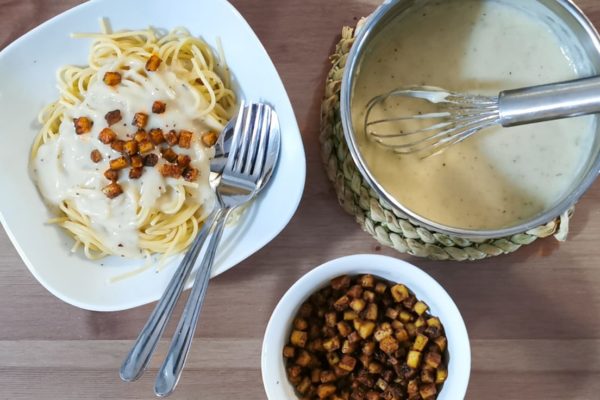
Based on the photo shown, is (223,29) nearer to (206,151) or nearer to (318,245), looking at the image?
(206,151)

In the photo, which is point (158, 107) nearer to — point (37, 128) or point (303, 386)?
point (37, 128)

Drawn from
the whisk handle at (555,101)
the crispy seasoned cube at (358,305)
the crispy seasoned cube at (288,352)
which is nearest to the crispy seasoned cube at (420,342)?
the crispy seasoned cube at (358,305)

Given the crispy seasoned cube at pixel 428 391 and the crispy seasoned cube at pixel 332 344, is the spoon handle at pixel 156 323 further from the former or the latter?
the crispy seasoned cube at pixel 428 391

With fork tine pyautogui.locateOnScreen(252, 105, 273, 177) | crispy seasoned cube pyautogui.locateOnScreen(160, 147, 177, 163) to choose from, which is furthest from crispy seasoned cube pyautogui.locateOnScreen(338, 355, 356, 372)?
crispy seasoned cube pyautogui.locateOnScreen(160, 147, 177, 163)

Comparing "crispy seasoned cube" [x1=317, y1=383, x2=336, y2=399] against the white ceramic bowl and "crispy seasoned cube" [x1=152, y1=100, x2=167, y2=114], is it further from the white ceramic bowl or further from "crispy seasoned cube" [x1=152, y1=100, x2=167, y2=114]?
"crispy seasoned cube" [x1=152, y1=100, x2=167, y2=114]

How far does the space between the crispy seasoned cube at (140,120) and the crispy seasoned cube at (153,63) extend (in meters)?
0.08

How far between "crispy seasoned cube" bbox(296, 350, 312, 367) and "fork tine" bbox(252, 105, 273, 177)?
0.34m

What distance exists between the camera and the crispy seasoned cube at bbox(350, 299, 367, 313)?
3.76 feet

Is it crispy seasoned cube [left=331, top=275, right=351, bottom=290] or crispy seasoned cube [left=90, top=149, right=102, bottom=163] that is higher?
crispy seasoned cube [left=90, top=149, right=102, bottom=163]

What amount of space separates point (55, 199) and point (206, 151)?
303 millimetres

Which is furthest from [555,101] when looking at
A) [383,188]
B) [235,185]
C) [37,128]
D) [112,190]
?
[37,128]

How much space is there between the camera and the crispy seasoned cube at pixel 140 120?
1.13 m

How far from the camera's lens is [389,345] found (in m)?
1.13

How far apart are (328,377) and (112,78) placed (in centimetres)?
67
